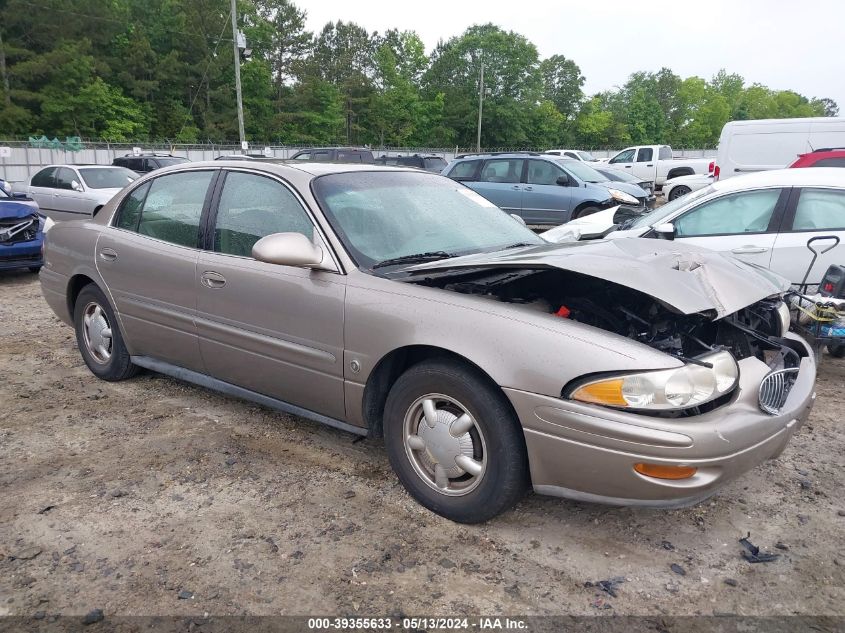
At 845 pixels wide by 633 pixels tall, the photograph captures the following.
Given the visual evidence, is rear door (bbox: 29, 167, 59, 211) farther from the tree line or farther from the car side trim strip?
the tree line

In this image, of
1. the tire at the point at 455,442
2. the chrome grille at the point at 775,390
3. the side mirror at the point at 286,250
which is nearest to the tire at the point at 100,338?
the side mirror at the point at 286,250

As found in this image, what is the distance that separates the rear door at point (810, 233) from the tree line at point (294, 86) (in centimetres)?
2743

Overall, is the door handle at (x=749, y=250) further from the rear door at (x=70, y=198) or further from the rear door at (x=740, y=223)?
the rear door at (x=70, y=198)

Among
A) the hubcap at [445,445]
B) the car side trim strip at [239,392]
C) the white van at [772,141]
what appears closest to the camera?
the hubcap at [445,445]

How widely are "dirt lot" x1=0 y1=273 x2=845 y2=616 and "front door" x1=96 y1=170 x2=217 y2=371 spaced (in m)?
0.57

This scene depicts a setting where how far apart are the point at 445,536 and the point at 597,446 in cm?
81

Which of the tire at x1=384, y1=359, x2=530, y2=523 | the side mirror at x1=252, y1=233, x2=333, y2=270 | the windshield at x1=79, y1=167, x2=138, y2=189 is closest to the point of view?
the tire at x1=384, y1=359, x2=530, y2=523

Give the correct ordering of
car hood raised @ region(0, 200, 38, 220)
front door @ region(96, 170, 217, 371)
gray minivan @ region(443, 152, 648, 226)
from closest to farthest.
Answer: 1. front door @ region(96, 170, 217, 371)
2. car hood raised @ region(0, 200, 38, 220)
3. gray minivan @ region(443, 152, 648, 226)

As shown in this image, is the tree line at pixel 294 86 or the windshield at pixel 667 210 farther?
the tree line at pixel 294 86

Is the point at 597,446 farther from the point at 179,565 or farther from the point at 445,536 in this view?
the point at 179,565

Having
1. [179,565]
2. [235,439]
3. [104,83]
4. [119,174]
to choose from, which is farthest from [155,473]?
[104,83]

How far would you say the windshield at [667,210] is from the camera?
6.12m

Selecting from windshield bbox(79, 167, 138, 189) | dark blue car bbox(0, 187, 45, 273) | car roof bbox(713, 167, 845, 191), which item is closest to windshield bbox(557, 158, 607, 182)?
car roof bbox(713, 167, 845, 191)

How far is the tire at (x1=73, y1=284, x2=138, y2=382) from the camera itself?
4.55m
